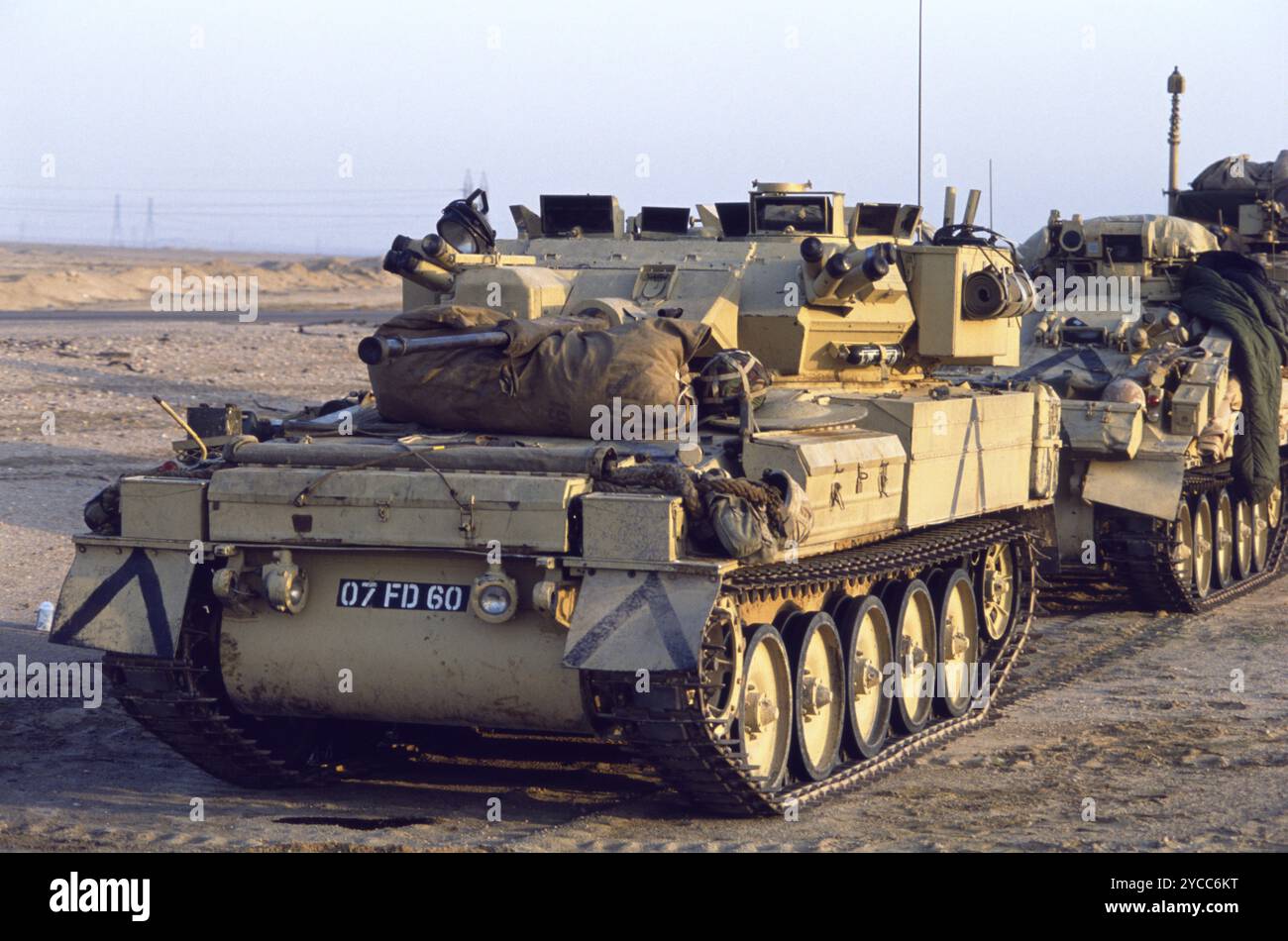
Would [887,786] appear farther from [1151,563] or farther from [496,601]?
[1151,563]

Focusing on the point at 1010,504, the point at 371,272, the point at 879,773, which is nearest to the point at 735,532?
the point at 879,773

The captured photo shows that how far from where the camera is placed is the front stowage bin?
9.32m

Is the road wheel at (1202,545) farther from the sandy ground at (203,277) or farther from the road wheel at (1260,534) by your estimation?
the sandy ground at (203,277)

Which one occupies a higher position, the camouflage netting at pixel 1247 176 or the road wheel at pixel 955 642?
the camouflage netting at pixel 1247 176

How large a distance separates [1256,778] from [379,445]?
16.2 ft

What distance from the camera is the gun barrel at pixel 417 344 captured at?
1009cm

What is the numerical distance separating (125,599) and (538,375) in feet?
7.72

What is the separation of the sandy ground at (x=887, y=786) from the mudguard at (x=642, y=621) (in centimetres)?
88

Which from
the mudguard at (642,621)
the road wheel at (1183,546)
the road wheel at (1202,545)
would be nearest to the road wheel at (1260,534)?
the road wheel at (1202,545)

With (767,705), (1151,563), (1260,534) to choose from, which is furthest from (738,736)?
(1260,534)

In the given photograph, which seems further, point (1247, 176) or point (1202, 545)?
point (1247, 176)

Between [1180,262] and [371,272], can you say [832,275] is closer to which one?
[1180,262]

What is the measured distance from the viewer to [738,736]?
9.59m
